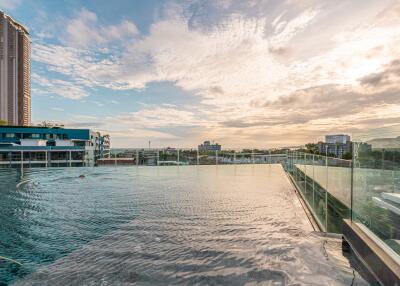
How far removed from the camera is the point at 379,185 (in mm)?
1911

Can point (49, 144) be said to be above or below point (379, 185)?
above

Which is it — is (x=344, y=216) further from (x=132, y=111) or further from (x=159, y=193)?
(x=132, y=111)

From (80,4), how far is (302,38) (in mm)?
6034

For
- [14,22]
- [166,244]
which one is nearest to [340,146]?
[166,244]

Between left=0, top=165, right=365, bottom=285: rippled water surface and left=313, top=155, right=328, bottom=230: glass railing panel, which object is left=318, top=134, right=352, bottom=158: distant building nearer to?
left=313, top=155, right=328, bottom=230: glass railing panel

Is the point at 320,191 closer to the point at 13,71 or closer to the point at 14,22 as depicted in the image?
the point at 13,71

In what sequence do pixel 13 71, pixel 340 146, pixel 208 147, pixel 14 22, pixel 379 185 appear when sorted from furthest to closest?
pixel 14 22 < pixel 13 71 < pixel 208 147 < pixel 340 146 < pixel 379 185

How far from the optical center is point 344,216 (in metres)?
2.76

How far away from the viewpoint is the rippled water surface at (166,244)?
75.2 inches

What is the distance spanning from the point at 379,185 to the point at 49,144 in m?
31.9

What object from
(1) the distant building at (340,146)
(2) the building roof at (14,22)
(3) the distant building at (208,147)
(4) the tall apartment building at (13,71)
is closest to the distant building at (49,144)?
(3) the distant building at (208,147)

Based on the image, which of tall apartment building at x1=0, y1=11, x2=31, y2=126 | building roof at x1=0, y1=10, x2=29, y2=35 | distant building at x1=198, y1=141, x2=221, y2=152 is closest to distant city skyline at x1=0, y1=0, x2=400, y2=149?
distant building at x1=198, y1=141, x2=221, y2=152

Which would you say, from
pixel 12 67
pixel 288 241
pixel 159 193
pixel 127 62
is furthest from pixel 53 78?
pixel 12 67

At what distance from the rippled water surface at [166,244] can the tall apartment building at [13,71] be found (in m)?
54.0
